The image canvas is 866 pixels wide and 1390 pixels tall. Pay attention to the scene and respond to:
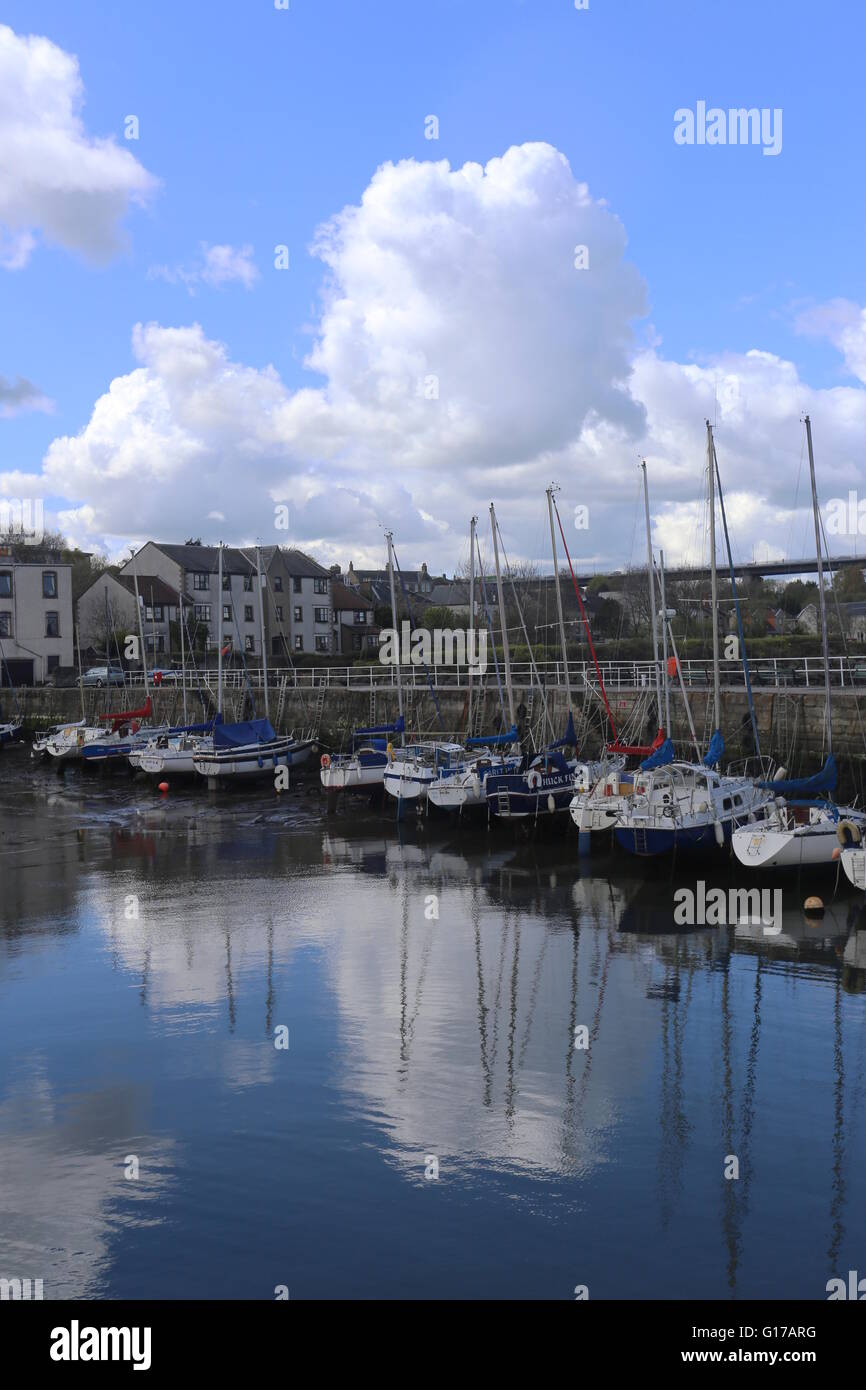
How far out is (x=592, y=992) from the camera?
64.1ft

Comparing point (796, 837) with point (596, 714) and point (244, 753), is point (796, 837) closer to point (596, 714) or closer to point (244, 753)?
point (596, 714)

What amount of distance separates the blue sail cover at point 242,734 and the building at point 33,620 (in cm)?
3370

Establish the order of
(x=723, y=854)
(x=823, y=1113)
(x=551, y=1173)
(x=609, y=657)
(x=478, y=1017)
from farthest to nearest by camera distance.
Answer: (x=609, y=657) < (x=723, y=854) < (x=478, y=1017) < (x=823, y=1113) < (x=551, y=1173)

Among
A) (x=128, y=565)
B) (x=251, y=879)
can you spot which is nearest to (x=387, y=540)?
(x=251, y=879)

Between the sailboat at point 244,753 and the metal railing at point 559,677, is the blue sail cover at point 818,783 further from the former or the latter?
the sailboat at point 244,753

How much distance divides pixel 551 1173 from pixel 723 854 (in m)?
17.7

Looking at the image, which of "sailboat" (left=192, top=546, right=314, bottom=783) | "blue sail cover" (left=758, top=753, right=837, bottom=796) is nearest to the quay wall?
"sailboat" (left=192, top=546, right=314, bottom=783)

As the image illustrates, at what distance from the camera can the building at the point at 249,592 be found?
91.0m

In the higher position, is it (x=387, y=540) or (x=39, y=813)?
(x=387, y=540)

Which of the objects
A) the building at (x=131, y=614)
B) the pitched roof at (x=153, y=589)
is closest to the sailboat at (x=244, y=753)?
the building at (x=131, y=614)

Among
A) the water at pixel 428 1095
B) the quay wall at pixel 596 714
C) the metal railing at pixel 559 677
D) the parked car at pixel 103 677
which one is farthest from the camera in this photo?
the parked car at pixel 103 677
